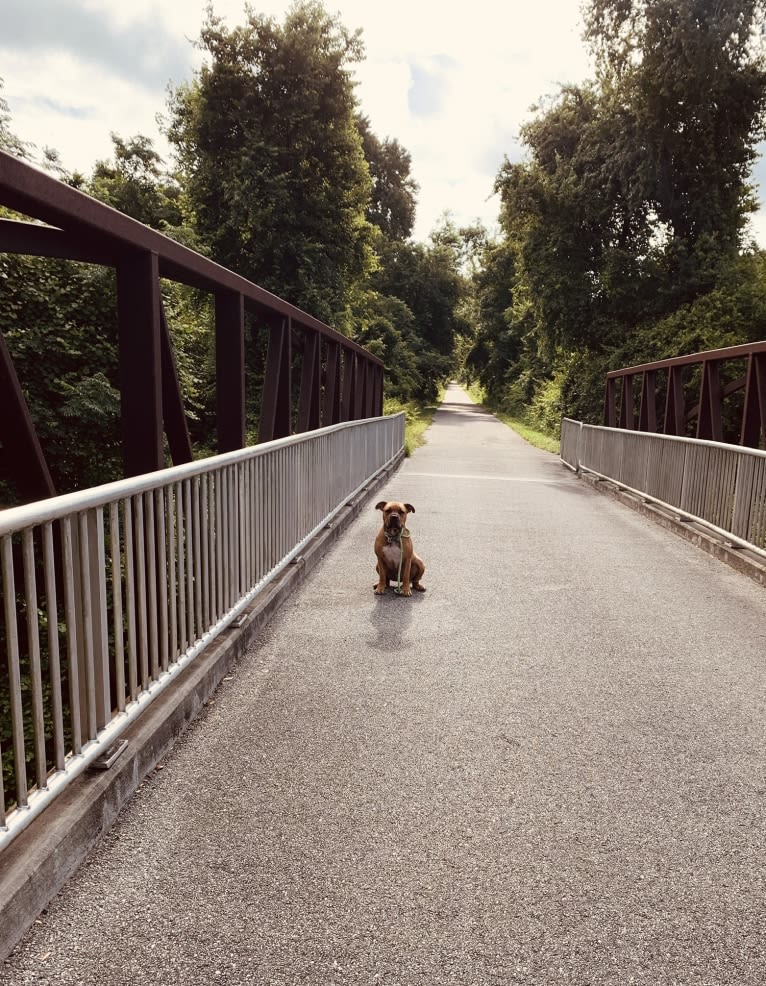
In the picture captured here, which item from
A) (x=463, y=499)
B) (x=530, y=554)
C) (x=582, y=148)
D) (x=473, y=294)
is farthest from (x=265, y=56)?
(x=473, y=294)

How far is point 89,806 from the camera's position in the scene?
2314 millimetres

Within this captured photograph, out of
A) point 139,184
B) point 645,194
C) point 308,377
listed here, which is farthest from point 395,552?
point 139,184

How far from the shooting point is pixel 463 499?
1124 centimetres

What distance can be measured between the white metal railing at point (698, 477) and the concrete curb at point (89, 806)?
17.2 ft

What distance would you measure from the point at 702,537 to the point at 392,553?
4.13m

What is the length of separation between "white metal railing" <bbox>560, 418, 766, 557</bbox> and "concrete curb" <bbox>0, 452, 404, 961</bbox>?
17.2 ft

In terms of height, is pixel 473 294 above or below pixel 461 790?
above

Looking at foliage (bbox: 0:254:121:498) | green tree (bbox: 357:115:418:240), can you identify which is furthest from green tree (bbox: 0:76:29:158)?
green tree (bbox: 357:115:418:240)

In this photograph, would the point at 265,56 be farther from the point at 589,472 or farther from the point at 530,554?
the point at 530,554

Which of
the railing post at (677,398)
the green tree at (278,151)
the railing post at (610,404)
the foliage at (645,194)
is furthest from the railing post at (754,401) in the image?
the green tree at (278,151)

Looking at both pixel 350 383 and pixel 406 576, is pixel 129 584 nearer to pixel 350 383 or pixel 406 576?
pixel 406 576

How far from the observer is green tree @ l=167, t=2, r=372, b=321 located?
2420 cm

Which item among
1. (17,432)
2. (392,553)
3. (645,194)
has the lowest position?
(392,553)

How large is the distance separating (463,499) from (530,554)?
386cm
